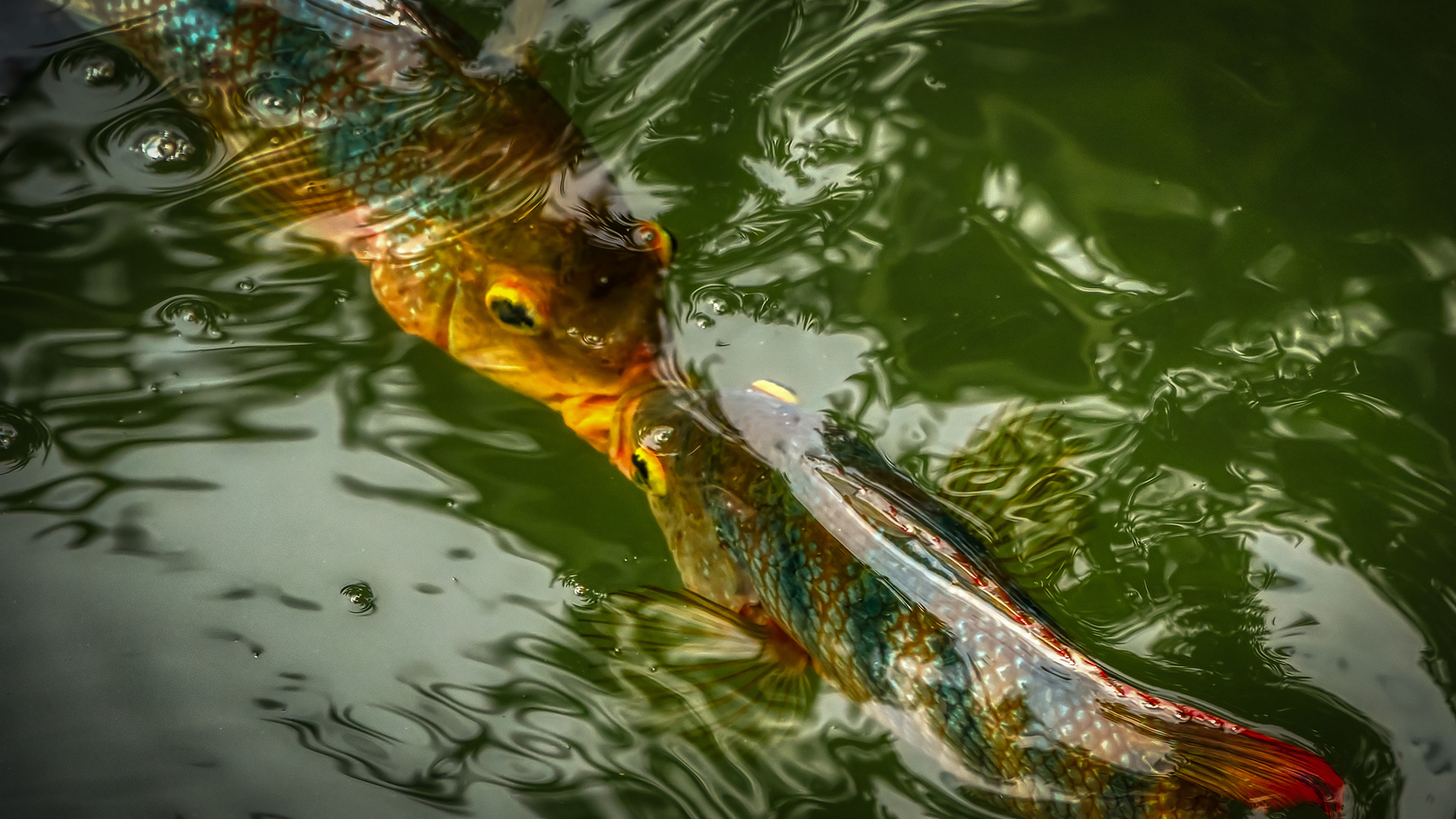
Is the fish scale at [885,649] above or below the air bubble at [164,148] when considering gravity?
below

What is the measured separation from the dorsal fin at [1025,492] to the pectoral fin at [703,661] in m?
0.58

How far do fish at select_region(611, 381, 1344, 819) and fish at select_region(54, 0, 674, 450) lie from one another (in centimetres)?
25

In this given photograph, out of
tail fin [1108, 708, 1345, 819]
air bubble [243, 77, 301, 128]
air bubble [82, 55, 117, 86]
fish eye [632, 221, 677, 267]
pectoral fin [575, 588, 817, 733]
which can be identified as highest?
air bubble [82, 55, 117, 86]

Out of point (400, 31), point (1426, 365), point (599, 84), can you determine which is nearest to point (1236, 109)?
point (1426, 365)

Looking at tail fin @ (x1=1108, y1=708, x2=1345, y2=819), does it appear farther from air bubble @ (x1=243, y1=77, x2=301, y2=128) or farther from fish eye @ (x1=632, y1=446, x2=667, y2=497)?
air bubble @ (x1=243, y1=77, x2=301, y2=128)

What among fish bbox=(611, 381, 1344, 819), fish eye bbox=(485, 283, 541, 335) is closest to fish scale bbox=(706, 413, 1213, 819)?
fish bbox=(611, 381, 1344, 819)

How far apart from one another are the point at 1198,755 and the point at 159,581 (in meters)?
2.49

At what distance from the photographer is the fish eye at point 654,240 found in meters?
2.40

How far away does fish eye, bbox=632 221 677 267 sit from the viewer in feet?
7.86

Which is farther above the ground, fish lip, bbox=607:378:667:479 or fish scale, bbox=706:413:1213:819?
fish lip, bbox=607:378:667:479

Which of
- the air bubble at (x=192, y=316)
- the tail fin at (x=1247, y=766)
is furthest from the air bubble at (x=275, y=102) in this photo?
the tail fin at (x=1247, y=766)

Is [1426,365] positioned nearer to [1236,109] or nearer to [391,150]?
[1236,109]

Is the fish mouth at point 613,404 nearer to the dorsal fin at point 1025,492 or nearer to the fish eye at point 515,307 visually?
the fish eye at point 515,307

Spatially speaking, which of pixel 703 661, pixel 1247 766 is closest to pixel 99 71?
pixel 703 661
